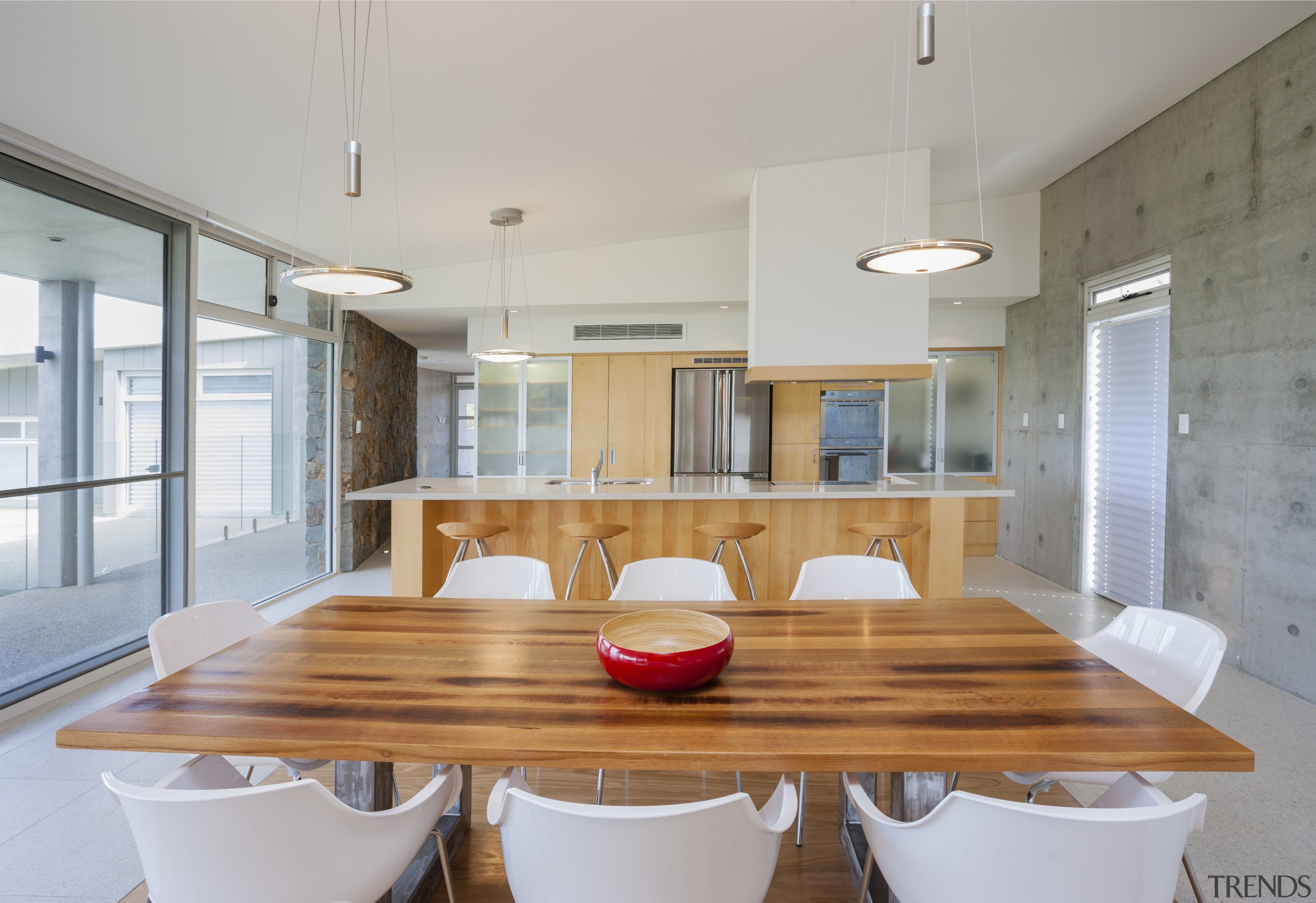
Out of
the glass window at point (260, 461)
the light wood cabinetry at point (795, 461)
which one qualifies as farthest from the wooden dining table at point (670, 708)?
the light wood cabinetry at point (795, 461)

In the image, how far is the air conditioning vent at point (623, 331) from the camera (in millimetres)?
6570

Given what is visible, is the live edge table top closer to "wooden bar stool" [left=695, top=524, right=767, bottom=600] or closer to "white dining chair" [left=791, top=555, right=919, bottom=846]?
"white dining chair" [left=791, top=555, right=919, bottom=846]

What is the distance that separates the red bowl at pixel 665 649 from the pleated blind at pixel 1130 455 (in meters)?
4.08

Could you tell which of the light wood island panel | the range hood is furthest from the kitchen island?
the range hood

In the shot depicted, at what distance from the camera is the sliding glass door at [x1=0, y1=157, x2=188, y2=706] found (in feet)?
9.92

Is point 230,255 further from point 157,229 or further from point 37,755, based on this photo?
point 37,755

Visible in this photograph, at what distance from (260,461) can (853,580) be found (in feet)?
14.1

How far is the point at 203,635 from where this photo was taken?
6.48 feet

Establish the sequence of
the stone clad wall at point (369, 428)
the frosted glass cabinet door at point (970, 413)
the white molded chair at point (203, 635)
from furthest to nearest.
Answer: the frosted glass cabinet door at point (970, 413)
the stone clad wall at point (369, 428)
the white molded chair at point (203, 635)

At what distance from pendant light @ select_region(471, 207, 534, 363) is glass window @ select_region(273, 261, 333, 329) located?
1244 mm

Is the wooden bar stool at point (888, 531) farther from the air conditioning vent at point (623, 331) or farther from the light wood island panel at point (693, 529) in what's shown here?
the air conditioning vent at point (623, 331)

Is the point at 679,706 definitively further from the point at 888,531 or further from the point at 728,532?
the point at 888,531

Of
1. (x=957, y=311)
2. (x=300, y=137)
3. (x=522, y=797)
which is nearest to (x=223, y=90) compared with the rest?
(x=300, y=137)

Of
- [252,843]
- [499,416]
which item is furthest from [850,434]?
[252,843]
